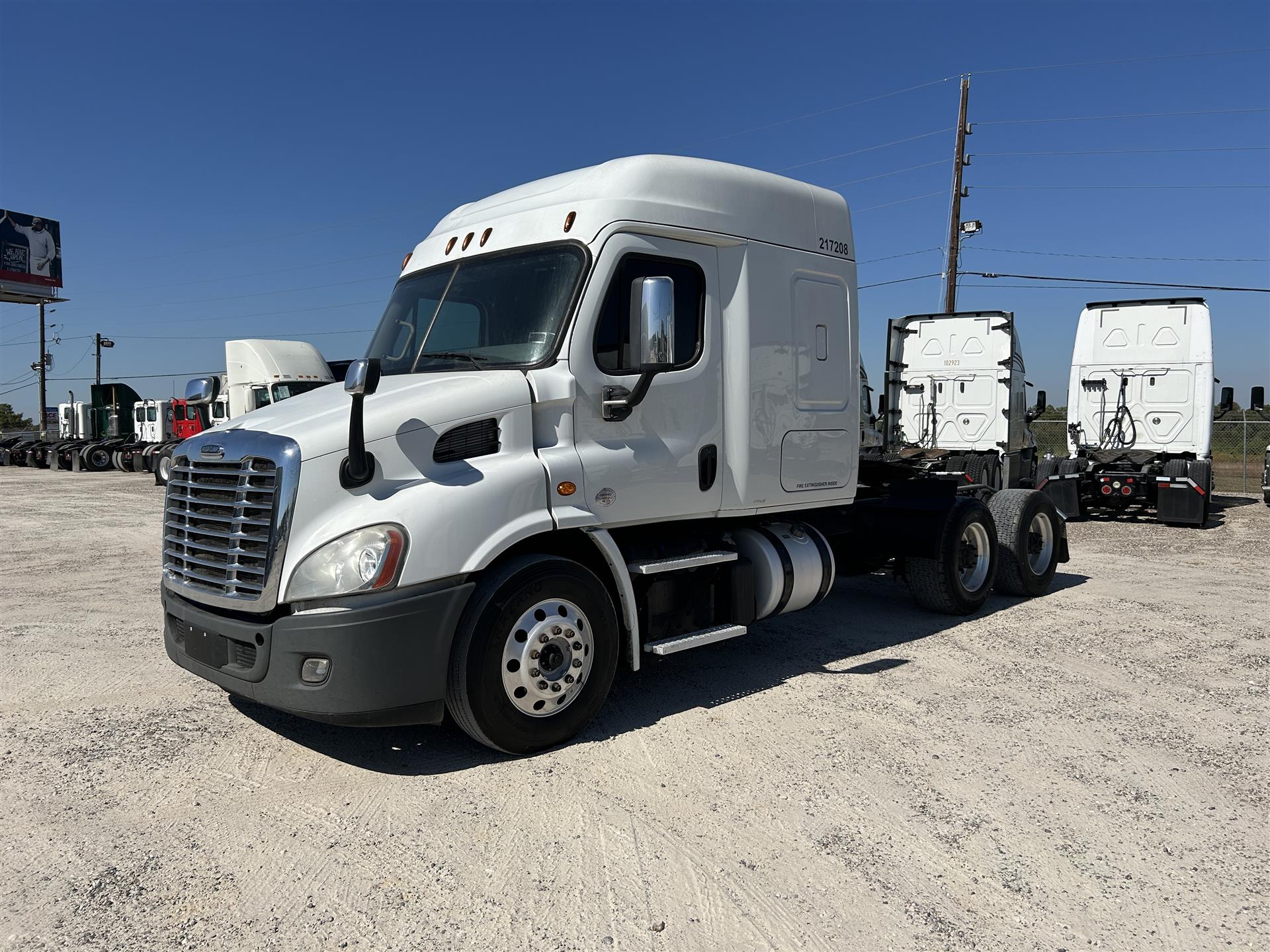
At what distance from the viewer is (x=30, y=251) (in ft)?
188

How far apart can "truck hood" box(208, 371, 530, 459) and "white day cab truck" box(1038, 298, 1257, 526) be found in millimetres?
12549

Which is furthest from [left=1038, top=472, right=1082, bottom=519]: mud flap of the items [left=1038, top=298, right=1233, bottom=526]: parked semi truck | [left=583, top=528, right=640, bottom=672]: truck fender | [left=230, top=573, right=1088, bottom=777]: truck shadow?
[left=583, top=528, right=640, bottom=672]: truck fender

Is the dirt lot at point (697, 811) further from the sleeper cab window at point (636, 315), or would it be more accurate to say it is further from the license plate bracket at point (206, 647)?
the sleeper cab window at point (636, 315)

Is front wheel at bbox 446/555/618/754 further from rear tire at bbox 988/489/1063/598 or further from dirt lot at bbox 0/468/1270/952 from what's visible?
rear tire at bbox 988/489/1063/598

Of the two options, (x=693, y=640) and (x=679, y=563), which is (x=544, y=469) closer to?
(x=679, y=563)

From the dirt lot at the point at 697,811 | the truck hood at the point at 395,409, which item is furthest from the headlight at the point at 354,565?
the dirt lot at the point at 697,811

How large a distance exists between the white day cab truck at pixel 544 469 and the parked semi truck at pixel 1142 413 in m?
10.5

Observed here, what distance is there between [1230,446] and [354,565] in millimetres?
40064

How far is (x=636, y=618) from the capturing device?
5.01 m

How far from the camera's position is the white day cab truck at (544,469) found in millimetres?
4047

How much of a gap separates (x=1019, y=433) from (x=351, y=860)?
16.5 metres

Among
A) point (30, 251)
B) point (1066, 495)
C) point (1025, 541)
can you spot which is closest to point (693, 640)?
point (1025, 541)

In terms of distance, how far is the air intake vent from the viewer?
434cm

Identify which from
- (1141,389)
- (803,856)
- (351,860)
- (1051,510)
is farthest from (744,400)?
(1141,389)
